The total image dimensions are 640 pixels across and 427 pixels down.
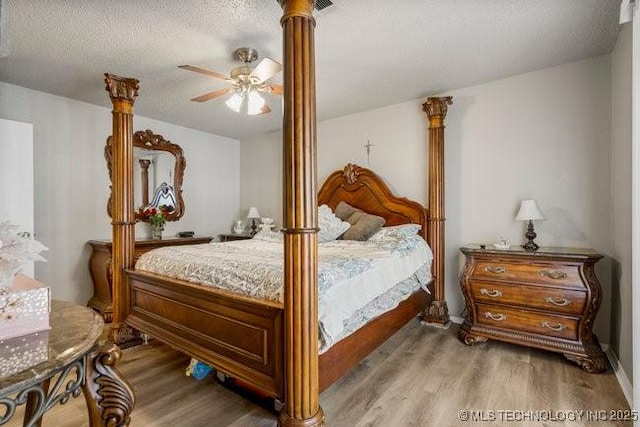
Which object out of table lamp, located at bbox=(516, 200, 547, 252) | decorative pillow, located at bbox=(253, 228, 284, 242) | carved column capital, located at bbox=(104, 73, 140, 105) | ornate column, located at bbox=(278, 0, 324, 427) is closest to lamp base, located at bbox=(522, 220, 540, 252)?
table lamp, located at bbox=(516, 200, 547, 252)

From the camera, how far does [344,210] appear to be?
13.6 feet

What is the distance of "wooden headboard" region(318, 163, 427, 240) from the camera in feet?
12.4

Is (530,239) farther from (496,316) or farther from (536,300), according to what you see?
(496,316)

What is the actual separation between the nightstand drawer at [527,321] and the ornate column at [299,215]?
1.95 meters

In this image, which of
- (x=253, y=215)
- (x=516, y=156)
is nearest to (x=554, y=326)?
(x=516, y=156)

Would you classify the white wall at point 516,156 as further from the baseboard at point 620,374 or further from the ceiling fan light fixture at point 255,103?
the ceiling fan light fixture at point 255,103

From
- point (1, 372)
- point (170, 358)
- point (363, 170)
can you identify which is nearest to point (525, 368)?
point (363, 170)

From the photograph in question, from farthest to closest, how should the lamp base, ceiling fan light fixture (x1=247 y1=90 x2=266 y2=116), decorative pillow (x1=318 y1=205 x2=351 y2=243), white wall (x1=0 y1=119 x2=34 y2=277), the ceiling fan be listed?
decorative pillow (x1=318 y1=205 x2=351 y2=243)
white wall (x1=0 y1=119 x2=34 y2=277)
the lamp base
ceiling fan light fixture (x1=247 y1=90 x2=266 y2=116)
the ceiling fan

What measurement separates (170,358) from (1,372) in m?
2.29

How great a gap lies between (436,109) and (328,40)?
60.6 inches

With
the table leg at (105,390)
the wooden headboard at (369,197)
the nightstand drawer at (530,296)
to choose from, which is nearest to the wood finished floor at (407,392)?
the nightstand drawer at (530,296)

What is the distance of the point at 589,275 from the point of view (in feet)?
8.15

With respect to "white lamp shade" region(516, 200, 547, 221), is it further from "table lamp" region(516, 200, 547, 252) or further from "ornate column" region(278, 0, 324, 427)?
"ornate column" region(278, 0, 324, 427)

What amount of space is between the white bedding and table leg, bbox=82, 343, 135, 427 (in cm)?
92
